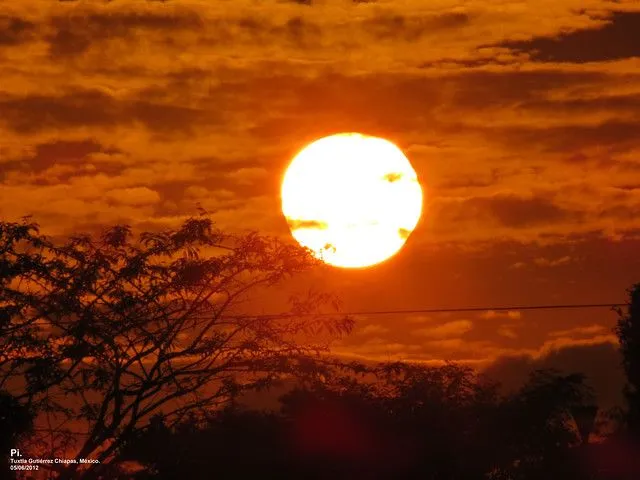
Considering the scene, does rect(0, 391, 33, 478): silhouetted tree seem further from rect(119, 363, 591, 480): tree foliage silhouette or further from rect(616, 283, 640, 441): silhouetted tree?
rect(616, 283, 640, 441): silhouetted tree

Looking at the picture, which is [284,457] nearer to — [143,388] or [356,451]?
[356,451]

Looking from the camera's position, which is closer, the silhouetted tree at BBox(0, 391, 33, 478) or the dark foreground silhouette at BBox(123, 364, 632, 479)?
the silhouetted tree at BBox(0, 391, 33, 478)

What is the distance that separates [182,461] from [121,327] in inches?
231

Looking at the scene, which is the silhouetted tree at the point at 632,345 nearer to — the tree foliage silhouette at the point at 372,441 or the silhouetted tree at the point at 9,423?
the tree foliage silhouette at the point at 372,441

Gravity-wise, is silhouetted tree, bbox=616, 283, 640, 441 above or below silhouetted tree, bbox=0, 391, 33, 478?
above

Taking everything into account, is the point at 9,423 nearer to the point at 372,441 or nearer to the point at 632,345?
the point at 372,441

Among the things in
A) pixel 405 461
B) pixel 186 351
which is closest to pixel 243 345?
pixel 186 351

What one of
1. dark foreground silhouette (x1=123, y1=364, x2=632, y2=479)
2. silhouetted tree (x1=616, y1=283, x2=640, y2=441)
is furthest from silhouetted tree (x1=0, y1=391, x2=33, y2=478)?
silhouetted tree (x1=616, y1=283, x2=640, y2=441)

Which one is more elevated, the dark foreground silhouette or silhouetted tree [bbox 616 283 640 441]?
silhouetted tree [bbox 616 283 640 441]

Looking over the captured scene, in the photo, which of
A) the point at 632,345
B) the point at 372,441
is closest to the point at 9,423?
the point at 372,441

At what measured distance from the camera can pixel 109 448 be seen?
85.0 feet

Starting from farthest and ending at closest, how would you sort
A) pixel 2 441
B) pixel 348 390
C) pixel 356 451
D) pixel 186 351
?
1. pixel 356 451
2. pixel 348 390
3. pixel 186 351
4. pixel 2 441

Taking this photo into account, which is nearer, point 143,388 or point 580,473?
point 143,388

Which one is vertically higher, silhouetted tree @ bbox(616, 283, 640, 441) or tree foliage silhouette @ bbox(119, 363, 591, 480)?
silhouetted tree @ bbox(616, 283, 640, 441)
